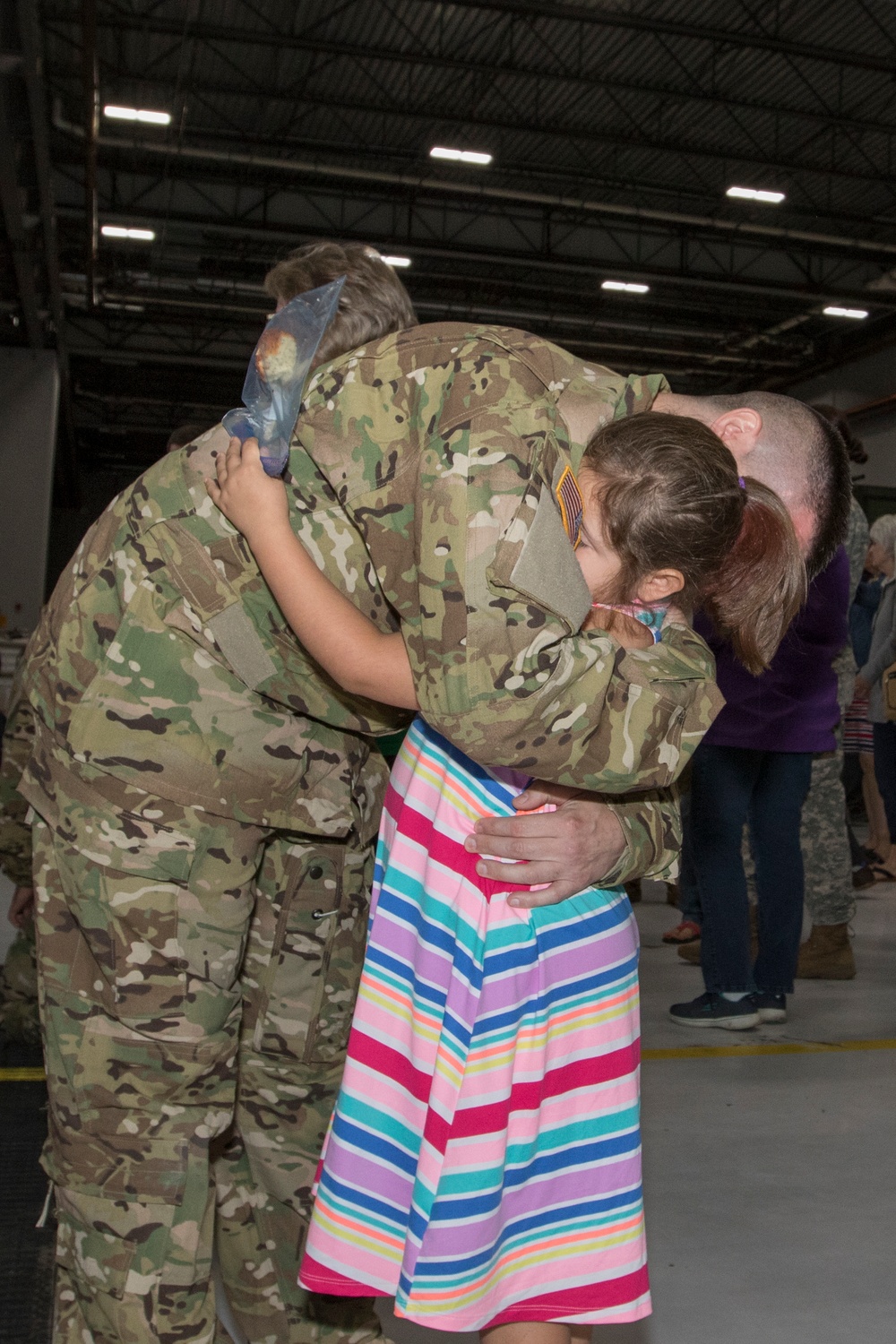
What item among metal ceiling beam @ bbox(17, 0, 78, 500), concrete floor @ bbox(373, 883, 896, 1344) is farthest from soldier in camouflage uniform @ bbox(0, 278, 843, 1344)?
metal ceiling beam @ bbox(17, 0, 78, 500)

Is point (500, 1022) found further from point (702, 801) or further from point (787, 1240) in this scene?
point (702, 801)

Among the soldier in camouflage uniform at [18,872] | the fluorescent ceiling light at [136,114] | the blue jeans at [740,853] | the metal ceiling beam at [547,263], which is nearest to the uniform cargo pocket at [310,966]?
the soldier in camouflage uniform at [18,872]

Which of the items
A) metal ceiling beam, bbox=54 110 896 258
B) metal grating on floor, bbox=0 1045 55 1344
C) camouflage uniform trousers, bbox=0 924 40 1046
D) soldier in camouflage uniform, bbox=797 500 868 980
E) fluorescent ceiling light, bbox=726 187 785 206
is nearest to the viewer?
metal grating on floor, bbox=0 1045 55 1344

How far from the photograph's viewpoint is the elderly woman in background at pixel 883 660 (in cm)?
562

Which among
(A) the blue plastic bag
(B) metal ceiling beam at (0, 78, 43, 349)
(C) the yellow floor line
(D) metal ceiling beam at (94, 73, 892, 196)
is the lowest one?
(C) the yellow floor line

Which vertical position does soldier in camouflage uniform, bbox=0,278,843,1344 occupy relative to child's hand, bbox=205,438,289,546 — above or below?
below

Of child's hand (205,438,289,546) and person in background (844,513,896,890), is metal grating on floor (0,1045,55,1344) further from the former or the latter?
person in background (844,513,896,890)

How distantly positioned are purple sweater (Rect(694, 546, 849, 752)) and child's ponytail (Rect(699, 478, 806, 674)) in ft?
5.84

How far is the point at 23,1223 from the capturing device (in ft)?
6.89

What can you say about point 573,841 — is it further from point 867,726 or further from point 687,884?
point 867,726

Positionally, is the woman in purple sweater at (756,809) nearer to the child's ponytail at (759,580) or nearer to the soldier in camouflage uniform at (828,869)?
the soldier in camouflage uniform at (828,869)

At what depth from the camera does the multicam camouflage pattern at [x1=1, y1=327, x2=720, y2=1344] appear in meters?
1.08

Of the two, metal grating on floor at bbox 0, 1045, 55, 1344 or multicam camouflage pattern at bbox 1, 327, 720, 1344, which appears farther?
metal grating on floor at bbox 0, 1045, 55, 1344

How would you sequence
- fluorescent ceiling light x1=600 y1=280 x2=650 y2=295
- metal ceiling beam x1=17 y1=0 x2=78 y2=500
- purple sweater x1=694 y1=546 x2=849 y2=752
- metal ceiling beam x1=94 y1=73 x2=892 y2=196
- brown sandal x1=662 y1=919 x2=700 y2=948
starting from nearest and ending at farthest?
purple sweater x1=694 y1=546 x2=849 y2=752 < brown sandal x1=662 y1=919 x2=700 y2=948 < metal ceiling beam x1=17 y1=0 x2=78 y2=500 < metal ceiling beam x1=94 y1=73 x2=892 y2=196 < fluorescent ceiling light x1=600 y1=280 x2=650 y2=295
